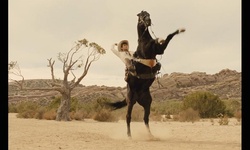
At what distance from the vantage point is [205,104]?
29859mm

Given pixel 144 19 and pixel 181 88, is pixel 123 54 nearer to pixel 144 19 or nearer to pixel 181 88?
pixel 144 19

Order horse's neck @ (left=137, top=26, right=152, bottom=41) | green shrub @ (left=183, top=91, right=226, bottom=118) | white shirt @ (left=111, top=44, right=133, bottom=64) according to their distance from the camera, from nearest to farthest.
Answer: horse's neck @ (left=137, top=26, right=152, bottom=41) → white shirt @ (left=111, top=44, right=133, bottom=64) → green shrub @ (left=183, top=91, right=226, bottom=118)

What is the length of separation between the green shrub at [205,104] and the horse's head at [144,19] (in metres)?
19.4

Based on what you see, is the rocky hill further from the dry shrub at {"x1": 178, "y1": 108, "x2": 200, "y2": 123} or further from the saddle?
the saddle

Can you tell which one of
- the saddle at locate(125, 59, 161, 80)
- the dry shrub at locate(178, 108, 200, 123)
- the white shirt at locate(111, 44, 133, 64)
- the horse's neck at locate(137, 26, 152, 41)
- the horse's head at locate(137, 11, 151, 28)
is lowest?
the dry shrub at locate(178, 108, 200, 123)

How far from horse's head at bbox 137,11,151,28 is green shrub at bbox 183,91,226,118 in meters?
19.4

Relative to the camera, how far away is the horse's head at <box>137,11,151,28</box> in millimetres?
10758

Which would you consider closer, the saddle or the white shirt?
the saddle

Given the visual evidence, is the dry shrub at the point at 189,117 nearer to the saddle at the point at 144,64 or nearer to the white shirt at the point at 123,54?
the white shirt at the point at 123,54

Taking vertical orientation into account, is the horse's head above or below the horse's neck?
above

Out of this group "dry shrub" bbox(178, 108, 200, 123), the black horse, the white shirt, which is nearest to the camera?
the black horse

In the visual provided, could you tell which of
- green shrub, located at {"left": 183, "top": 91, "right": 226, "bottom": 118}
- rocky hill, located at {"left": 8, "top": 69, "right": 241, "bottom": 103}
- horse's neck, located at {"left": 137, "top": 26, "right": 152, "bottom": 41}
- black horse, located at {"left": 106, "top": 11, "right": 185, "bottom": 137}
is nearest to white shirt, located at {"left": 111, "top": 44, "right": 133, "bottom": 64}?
black horse, located at {"left": 106, "top": 11, "right": 185, "bottom": 137}
